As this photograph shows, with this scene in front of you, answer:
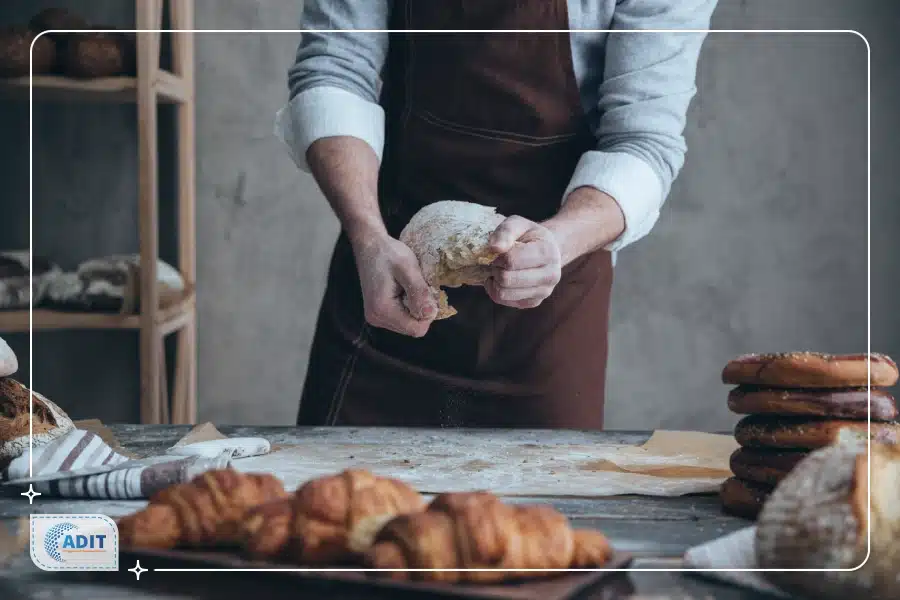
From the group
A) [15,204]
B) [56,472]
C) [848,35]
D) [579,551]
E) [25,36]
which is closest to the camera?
[579,551]

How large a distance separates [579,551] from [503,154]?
63 centimetres

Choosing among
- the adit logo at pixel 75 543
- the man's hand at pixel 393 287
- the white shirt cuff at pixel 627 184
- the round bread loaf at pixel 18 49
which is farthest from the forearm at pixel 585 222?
the round bread loaf at pixel 18 49

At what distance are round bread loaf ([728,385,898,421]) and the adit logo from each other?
0.46m

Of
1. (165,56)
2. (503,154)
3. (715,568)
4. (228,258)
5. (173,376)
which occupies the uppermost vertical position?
(165,56)

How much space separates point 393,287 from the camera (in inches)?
39.2

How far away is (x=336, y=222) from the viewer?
3.74 ft

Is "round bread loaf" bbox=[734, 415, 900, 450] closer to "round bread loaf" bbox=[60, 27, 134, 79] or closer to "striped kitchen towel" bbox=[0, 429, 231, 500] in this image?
"striped kitchen towel" bbox=[0, 429, 231, 500]

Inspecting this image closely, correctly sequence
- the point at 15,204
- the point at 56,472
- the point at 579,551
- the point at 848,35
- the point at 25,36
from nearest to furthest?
the point at 579,551 < the point at 56,472 < the point at 848,35 < the point at 15,204 < the point at 25,36

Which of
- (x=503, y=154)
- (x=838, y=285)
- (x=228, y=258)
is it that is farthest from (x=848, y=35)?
(x=228, y=258)

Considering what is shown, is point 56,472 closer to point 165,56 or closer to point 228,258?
point 228,258

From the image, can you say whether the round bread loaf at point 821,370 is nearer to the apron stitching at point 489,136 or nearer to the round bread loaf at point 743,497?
the round bread loaf at point 743,497

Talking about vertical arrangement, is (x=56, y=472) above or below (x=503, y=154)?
below

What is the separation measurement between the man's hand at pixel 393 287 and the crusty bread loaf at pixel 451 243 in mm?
13

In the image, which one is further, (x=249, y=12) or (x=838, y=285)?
(x=249, y=12)
